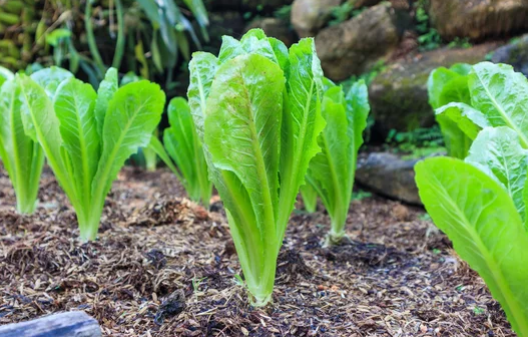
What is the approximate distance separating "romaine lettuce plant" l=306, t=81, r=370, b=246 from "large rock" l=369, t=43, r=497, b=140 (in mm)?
1619

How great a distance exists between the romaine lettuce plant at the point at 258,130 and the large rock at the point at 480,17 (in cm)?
313

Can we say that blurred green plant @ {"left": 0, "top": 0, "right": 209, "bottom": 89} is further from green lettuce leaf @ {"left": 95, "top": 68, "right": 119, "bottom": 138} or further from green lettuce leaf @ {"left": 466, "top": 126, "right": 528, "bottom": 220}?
green lettuce leaf @ {"left": 466, "top": 126, "right": 528, "bottom": 220}

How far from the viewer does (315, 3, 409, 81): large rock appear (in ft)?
15.1

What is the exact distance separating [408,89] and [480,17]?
896mm

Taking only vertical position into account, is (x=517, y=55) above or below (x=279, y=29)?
above

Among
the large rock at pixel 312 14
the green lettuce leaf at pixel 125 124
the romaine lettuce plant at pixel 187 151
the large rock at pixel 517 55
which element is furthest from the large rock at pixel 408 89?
the green lettuce leaf at pixel 125 124

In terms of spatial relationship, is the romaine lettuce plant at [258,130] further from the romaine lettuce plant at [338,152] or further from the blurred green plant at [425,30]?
the blurred green plant at [425,30]

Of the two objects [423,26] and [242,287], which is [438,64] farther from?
[242,287]

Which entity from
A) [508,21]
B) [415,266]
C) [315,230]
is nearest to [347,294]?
[415,266]

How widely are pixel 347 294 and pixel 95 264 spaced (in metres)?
0.98

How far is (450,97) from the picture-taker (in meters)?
2.21

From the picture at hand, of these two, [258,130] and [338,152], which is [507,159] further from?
[338,152]

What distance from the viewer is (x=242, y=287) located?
4.95 ft

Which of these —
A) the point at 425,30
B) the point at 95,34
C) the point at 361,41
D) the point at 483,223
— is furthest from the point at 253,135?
the point at 95,34
